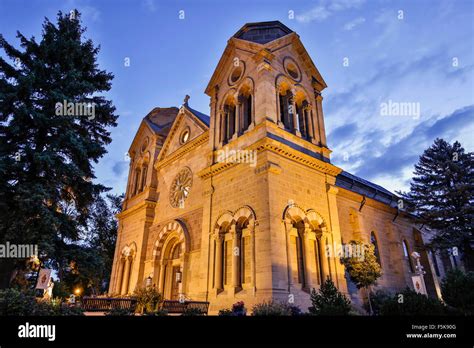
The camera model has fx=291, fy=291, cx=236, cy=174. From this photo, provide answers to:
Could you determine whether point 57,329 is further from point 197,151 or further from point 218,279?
point 197,151

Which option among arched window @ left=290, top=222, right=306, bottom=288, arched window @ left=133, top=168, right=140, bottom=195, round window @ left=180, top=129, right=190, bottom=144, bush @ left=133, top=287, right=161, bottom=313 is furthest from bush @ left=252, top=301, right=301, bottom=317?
arched window @ left=133, top=168, right=140, bottom=195

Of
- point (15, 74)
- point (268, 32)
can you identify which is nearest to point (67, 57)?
point (15, 74)

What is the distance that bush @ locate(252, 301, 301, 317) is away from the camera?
972cm

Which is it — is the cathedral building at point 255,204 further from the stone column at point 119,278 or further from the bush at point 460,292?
the bush at point 460,292

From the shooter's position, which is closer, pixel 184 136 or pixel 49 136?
pixel 49 136

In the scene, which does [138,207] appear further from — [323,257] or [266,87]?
[323,257]

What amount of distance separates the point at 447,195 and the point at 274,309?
17.6 metres

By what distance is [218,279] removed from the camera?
1409cm

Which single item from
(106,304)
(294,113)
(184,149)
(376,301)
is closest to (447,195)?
(376,301)

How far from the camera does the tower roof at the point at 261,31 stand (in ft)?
62.7

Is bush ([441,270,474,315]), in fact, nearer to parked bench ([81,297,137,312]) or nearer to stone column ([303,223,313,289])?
stone column ([303,223,313,289])

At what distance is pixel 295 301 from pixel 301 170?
6545 millimetres

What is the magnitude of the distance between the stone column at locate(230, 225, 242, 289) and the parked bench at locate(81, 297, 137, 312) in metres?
4.52

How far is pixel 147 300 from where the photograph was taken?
40.6 feet
